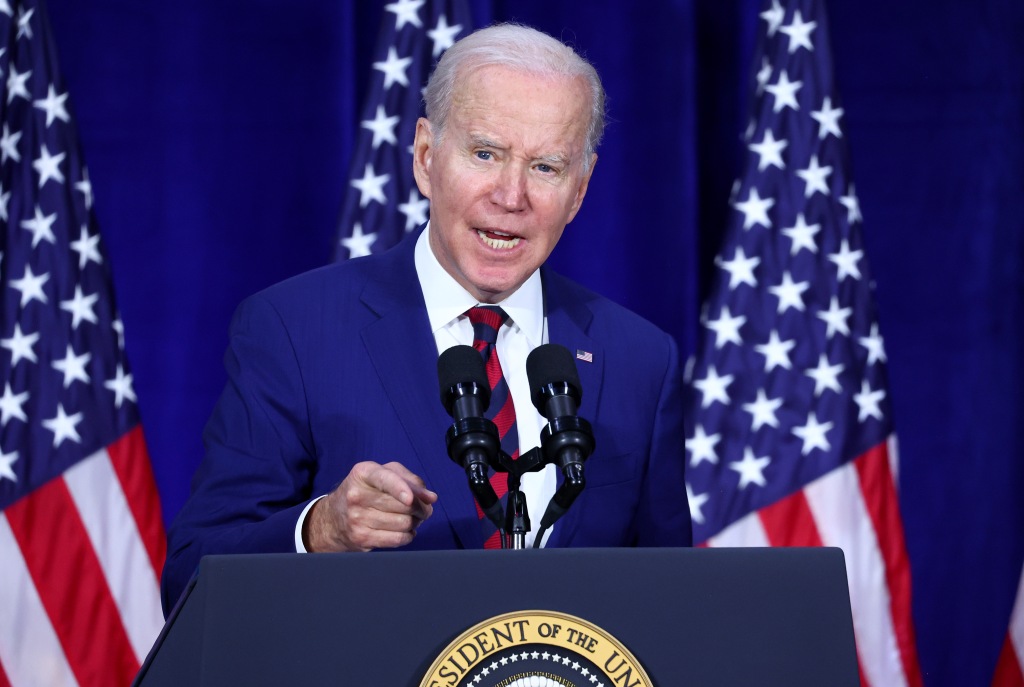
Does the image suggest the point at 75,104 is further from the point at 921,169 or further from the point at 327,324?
the point at 921,169

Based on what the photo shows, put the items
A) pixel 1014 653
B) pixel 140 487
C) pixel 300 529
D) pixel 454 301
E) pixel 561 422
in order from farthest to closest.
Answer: pixel 1014 653 → pixel 140 487 → pixel 454 301 → pixel 300 529 → pixel 561 422

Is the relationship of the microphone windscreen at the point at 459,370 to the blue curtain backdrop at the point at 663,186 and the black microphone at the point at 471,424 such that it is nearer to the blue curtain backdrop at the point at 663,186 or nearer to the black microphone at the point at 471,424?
the black microphone at the point at 471,424

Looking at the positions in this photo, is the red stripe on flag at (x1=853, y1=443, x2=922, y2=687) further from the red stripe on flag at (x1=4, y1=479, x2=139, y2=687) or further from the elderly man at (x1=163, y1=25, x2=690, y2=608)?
the red stripe on flag at (x1=4, y1=479, x2=139, y2=687)

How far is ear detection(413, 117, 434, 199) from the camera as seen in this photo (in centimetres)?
216

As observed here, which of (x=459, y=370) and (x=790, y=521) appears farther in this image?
(x=790, y=521)

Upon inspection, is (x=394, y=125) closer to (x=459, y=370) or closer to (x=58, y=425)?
(x=58, y=425)

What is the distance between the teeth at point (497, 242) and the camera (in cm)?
205

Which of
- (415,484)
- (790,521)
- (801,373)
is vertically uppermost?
(801,373)

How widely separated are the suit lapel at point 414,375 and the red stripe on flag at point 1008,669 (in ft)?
7.61

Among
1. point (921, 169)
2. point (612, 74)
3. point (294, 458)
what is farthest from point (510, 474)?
point (921, 169)

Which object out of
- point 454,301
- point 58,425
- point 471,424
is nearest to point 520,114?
point 454,301

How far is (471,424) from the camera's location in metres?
1.36

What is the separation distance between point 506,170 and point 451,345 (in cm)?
30

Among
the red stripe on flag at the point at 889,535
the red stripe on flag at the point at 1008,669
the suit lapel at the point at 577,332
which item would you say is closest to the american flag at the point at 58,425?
the suit lapel at the point at 577,332
